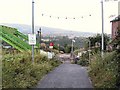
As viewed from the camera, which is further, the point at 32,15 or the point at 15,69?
the point at 32,15

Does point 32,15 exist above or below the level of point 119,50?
above

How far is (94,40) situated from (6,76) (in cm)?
3651

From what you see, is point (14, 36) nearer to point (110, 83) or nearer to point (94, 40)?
point (94, 40)

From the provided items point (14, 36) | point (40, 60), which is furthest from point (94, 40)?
point (40, 60)

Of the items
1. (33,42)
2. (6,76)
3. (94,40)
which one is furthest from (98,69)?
(94,40)

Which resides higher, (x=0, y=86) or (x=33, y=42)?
(x=33, y=42)

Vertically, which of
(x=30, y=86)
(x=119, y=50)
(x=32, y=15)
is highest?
(x=32, y=15)

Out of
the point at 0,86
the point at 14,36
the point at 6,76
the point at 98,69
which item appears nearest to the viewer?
the point at 0,86

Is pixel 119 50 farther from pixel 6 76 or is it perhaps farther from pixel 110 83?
pixel 6 76

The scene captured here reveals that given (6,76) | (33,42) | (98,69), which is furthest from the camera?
(33,42)

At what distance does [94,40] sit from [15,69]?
114 ft

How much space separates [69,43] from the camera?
84.1 m

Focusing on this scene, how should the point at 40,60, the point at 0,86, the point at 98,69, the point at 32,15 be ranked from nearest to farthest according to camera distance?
the point at 0,86 → the point at 98,69 → the point at 32,15 → the point at 40,60

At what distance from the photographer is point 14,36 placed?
120 ft
